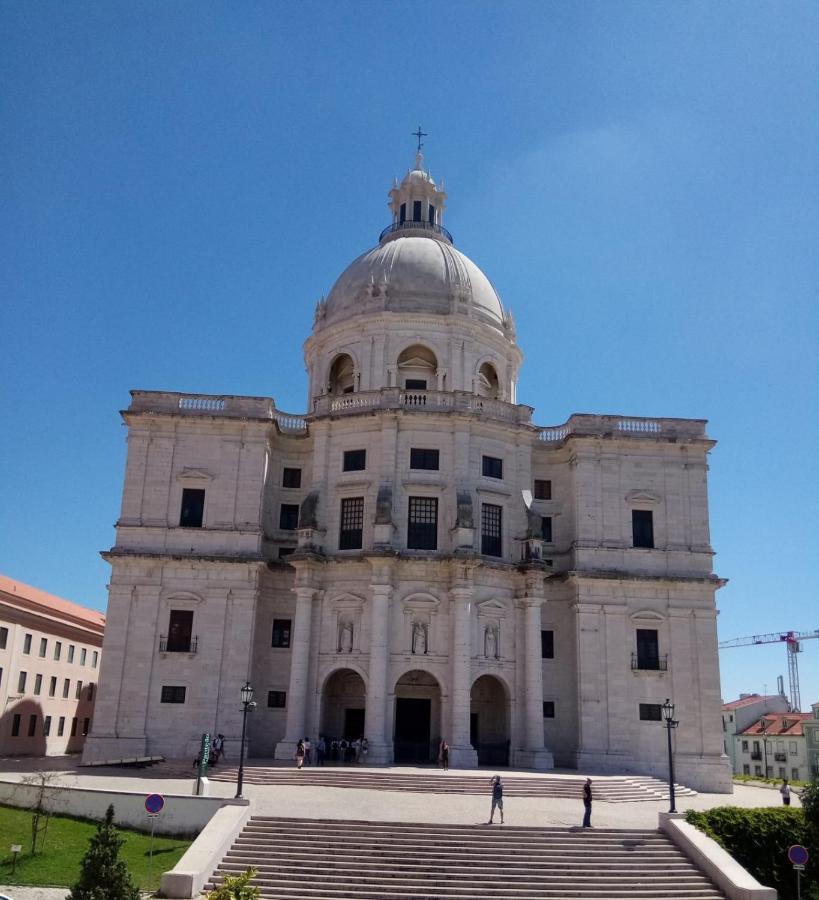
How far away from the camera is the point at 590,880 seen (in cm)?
2367

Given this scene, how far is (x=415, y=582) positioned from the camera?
136ft

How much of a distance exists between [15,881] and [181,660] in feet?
62.8

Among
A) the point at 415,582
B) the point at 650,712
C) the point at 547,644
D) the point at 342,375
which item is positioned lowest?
the point at 650,712

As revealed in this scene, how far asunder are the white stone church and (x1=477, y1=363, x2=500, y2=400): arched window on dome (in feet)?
12.1

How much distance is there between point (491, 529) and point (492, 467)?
3.16 m

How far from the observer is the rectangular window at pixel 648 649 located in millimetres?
43469

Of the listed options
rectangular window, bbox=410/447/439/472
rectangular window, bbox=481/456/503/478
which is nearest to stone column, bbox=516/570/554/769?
rectangular window, bbox=481/456/503/478

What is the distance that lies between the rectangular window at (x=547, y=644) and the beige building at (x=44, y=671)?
2950cm

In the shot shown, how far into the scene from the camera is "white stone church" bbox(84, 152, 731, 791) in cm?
4075

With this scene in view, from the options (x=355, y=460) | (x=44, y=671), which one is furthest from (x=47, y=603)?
(x=355, y=460)

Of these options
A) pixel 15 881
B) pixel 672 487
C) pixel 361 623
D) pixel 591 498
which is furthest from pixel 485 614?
pixel 15 881

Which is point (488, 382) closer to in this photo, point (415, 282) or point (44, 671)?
point (415, 282)

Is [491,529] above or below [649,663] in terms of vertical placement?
above

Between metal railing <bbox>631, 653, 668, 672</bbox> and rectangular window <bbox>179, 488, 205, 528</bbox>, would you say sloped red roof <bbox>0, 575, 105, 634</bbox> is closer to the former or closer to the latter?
rectangular window <bbox>179, 488, 205, 528</bbox>
